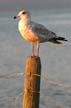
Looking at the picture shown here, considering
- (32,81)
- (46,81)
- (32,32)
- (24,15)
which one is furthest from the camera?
(46,81)

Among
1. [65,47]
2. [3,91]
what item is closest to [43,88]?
[3,91]

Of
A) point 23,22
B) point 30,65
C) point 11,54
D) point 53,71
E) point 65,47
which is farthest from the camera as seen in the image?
point 65,47

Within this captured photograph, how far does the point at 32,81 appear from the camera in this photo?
16.5 feet

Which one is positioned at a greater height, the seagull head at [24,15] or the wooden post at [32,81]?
the seagull head at [24,15]

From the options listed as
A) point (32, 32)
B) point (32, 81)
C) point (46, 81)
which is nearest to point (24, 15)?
point (32, 32)

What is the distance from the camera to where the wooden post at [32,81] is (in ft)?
16.5

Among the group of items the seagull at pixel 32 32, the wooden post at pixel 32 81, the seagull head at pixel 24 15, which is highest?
the seagull head at pixel 24 15

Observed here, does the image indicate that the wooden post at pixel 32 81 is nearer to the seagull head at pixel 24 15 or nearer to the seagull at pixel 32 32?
the seagull at pixel 32 32

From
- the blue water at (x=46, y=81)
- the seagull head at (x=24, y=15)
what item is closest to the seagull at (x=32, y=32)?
the seagull head at (x=24, y=15)

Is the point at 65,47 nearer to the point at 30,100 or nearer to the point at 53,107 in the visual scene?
the point at 53,107

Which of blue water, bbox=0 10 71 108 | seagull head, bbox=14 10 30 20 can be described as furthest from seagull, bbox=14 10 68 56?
blue water, bbox=0 10 71 108

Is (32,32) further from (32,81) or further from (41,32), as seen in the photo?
(32,81)

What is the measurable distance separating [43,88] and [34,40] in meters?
7.15

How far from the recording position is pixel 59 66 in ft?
58.7
